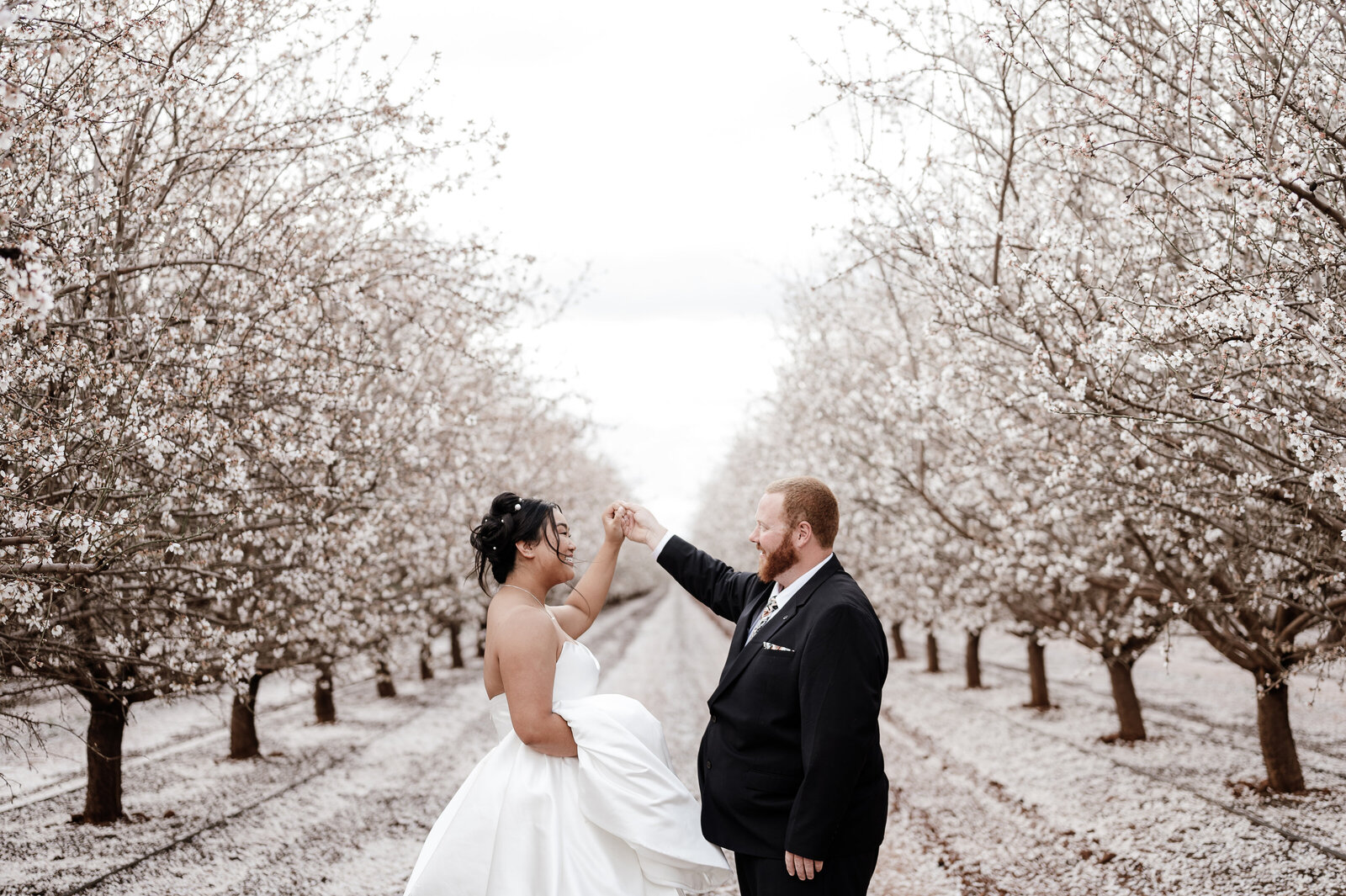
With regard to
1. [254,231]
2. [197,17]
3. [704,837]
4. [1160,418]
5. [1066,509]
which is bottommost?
[704,837]

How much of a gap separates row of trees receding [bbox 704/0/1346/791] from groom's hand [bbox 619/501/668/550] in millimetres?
2360

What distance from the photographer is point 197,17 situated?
7703 millimetres

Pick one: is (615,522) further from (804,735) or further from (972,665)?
(972,665)

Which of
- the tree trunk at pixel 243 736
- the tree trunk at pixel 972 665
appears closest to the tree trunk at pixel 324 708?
the tree trunk at pixel 243 736

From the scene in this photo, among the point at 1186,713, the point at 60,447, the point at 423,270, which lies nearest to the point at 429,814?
the point at 423,270

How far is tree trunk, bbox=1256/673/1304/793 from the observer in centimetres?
943

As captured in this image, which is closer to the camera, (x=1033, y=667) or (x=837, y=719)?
(x=837, y=719)

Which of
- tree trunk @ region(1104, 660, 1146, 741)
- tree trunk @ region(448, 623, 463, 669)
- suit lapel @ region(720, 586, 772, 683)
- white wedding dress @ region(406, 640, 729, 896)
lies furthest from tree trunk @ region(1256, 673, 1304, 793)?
tree trunk @ region(448, 623, 463, 669)

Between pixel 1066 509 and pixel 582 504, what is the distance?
25.2 m

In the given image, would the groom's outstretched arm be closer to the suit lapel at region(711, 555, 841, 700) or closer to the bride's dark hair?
the bride's dark hair

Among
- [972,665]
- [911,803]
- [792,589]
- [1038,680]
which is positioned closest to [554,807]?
[792,589]

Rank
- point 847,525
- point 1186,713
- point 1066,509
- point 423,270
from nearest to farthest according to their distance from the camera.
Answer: point 1066,509, point 423,270, point 1186,713, point 847,525

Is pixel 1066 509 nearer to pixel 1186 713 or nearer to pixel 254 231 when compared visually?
pixel 254 231

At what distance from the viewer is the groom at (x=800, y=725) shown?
362 cm
